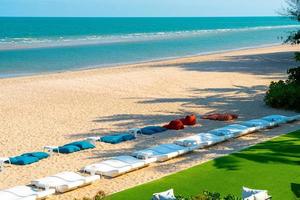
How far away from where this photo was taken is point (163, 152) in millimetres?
15078

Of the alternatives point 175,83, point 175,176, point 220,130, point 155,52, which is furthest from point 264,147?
point 155,52

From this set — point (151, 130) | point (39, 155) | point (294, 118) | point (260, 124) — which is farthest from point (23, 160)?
point (294, 118)

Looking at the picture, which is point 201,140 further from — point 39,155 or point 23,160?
point 23,160

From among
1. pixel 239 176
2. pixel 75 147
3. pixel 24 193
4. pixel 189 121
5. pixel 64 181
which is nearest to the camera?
pixel 24 193

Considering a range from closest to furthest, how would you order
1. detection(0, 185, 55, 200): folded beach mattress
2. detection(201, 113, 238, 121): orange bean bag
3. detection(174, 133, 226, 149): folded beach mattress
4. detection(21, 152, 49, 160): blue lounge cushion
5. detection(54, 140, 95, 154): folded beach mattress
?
detection(0, 185, 55, 200): folded beach mattress < detection(21, 152, 49, 160): blue lounge cushion < detection(174, 133, 226, 149): folded beach mattress < detection(54, 140, 95, 154): folded beach mattress < detection(201, 113, 238, 121): orange bean bag

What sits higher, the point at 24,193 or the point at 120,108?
the point at 120,108

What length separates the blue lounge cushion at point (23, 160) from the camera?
1489 cm

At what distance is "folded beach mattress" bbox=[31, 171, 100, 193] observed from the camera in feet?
40.6

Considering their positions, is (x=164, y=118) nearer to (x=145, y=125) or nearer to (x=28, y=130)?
(x=145, y=125)

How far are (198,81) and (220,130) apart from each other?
561 inches

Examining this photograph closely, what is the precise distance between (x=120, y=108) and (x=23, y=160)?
851cm

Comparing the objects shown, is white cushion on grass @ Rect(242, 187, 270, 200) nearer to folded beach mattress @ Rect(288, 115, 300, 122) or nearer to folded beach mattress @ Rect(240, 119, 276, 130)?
folded beach mattress @ Rect(240, 119, 276, 130)

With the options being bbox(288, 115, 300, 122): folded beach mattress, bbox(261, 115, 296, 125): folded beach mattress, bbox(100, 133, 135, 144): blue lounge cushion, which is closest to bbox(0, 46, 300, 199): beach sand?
bbox(100, 133, 135, 144): blue lounge cushion

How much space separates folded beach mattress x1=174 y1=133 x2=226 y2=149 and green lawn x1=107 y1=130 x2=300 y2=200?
110cm
